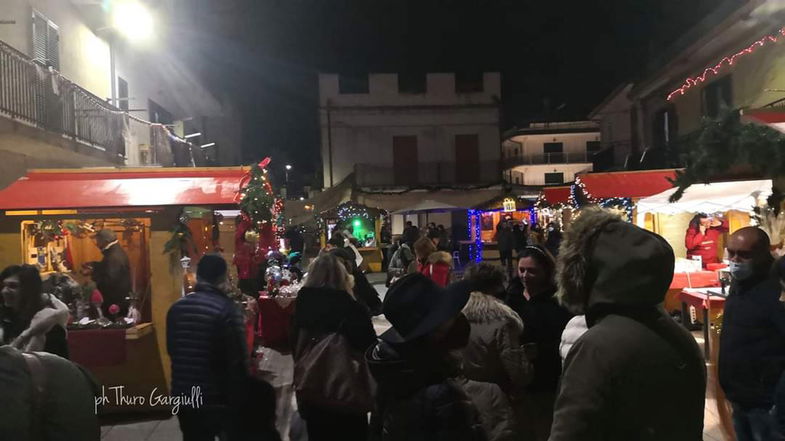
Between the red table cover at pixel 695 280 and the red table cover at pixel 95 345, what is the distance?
7.92 meters

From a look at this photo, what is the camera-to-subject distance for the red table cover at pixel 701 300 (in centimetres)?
680

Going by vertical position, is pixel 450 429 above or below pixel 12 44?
Result: below

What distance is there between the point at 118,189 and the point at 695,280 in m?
8.37

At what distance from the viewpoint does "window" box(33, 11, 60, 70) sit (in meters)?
8.77

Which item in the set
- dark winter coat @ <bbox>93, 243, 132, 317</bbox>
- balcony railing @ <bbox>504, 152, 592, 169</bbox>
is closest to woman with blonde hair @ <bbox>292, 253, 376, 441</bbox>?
dark winter coat @ <bbox>93, 243, 132, 317</bbox>

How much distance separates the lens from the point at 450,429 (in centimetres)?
188

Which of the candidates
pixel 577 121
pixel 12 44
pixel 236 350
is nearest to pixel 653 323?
pixel 236 350

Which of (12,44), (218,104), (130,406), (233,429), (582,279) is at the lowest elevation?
(130,406)

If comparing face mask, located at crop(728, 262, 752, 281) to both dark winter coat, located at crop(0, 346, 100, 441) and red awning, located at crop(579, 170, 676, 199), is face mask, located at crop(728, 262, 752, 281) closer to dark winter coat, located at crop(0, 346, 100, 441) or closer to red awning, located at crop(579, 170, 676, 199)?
dark winter coat, located at crop(0, 346, 100, 441)

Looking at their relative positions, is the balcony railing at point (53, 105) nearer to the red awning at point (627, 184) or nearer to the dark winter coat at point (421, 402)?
the dark winter coat at point (421, 402)

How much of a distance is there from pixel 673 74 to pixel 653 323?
16.1 metres

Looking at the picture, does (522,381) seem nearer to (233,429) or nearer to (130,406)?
(233,429)

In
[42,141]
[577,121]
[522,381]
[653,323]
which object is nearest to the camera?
[653,323]

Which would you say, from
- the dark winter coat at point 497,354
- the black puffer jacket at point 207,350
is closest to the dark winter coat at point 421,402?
the dark winter coat at point 497,354
